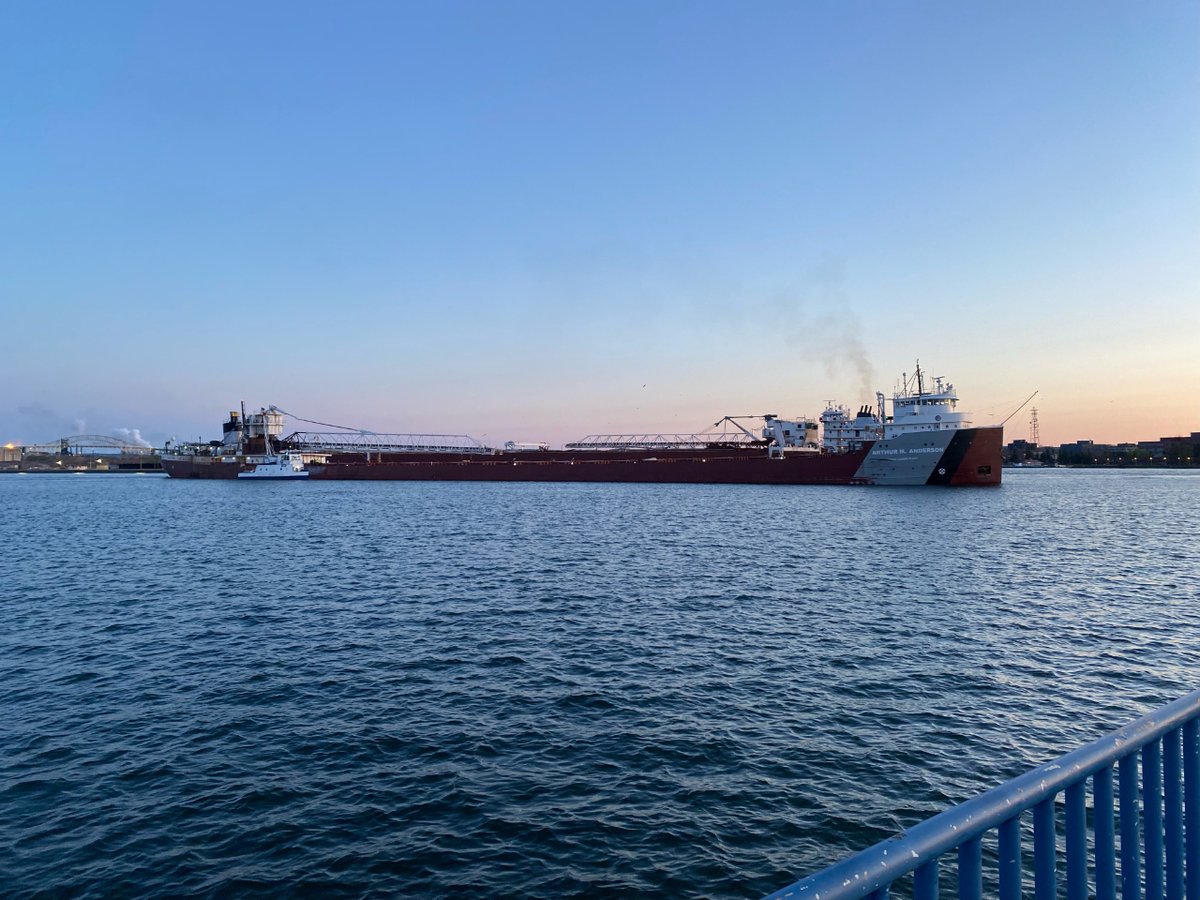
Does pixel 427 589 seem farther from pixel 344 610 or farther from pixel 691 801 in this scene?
pixel 691 801

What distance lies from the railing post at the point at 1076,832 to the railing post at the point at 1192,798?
0.66 metres

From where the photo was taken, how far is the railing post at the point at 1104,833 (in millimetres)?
2537

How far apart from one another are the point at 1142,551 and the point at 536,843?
110 ft

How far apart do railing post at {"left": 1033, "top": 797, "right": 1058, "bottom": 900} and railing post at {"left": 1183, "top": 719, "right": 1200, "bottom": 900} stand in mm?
1021

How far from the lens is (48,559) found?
29.7 m

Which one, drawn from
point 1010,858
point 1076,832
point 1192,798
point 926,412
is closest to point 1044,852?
point 1010,858

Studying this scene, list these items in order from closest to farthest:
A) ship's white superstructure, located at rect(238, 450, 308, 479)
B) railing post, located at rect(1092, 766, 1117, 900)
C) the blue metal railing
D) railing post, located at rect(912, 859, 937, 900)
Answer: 1. the blue metal railing
2. railing post, located at rect(912, 859, 937, 900)
3. railing post, located at rect(1092, 766, 1117, 900)
4. ship's white superstructure, located at rect(238, 450, 308, 479)

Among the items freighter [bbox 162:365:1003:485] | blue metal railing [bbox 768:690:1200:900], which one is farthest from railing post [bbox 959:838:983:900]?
freighter [bbox 162:365:1003:485]

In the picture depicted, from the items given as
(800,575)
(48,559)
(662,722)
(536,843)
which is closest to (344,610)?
(662,722)

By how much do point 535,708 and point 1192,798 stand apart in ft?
33.3

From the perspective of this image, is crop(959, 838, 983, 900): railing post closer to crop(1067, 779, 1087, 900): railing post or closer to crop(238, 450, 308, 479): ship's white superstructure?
crop(1067, 779, 1087, 900): railing post

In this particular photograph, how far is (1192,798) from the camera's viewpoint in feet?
9.98

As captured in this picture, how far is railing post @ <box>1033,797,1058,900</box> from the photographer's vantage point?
2479mm

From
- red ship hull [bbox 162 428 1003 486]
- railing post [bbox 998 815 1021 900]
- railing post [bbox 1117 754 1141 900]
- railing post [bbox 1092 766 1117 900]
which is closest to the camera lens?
railing post [bbox 998 815 1021 900]
